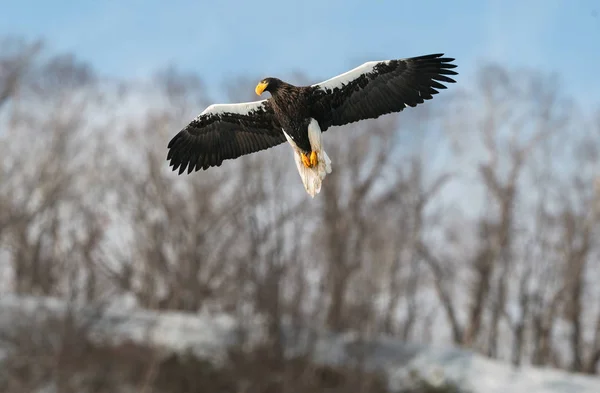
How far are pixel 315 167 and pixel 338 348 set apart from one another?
1523 cm

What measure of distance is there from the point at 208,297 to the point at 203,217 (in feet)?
7.59

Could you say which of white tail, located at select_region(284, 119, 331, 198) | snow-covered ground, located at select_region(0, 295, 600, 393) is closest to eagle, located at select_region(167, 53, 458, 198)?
white tail, located at select_region(284, 119, 331, 198)

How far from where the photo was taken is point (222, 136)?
232 inches

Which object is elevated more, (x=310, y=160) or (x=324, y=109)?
(x=324, y=109)

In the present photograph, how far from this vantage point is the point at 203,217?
75.5ft

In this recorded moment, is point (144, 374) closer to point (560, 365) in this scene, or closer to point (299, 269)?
point (299, 269)

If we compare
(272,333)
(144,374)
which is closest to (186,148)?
(144,374)

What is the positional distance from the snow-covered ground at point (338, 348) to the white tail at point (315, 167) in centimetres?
1379

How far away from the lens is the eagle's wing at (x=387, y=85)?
559 centimetres

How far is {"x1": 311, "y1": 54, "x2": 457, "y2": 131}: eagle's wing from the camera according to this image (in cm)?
559

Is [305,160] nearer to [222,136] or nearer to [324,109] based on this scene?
[324,109]

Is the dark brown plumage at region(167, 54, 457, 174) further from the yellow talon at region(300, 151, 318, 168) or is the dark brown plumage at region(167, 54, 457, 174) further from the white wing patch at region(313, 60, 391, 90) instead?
the yellow talon at region(300, 151, 318, 168)

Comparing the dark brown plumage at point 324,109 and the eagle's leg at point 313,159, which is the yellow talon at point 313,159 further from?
the dark brown plumage at point 324,109

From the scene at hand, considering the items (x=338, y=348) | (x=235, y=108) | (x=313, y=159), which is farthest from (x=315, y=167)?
(x=338, y=348)
